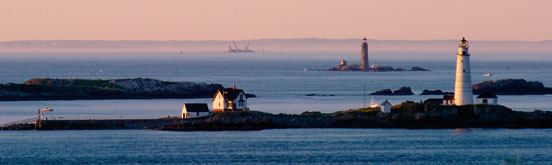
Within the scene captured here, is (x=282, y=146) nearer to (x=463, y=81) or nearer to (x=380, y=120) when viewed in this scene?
(x=380, y=120)

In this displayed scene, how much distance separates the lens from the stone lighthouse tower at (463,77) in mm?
81188

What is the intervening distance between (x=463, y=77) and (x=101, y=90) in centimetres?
4970

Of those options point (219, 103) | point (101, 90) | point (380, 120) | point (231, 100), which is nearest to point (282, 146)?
point (380, 120)

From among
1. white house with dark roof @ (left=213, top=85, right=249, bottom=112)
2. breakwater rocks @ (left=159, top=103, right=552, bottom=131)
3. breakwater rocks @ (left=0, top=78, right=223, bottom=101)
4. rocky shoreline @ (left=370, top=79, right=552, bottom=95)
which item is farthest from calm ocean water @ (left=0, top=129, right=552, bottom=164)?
rocky shoreline @ (left=370, top=79, right=552, bottom=95)

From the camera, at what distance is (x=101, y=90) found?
12100 centimetres

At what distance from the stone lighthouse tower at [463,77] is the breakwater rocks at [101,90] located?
43.9m

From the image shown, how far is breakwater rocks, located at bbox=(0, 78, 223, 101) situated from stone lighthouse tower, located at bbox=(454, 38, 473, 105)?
43.9 metres

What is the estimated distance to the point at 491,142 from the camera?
7275cm

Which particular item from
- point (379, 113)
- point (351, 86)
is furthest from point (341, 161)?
point (351, 86)

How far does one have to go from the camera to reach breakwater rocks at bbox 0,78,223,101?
116562 mm

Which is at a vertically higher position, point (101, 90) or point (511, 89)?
point (101, 90)

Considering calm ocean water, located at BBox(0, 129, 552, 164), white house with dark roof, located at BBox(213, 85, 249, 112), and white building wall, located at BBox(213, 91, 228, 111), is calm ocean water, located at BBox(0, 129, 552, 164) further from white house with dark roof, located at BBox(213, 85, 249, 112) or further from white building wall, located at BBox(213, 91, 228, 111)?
white building wall, located at BBox(213, 91, 228, 111)

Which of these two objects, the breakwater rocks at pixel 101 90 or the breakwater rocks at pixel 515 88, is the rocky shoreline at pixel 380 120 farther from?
the breakwater rocks at pixel 515 88

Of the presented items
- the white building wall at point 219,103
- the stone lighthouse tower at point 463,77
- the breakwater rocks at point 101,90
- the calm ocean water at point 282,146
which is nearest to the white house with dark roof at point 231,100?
the white building wall at point 219,103
